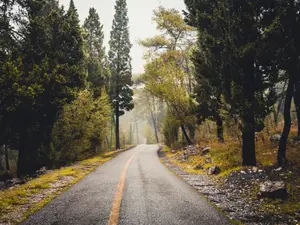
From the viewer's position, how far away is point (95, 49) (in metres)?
29.0

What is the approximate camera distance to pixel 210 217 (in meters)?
5.37

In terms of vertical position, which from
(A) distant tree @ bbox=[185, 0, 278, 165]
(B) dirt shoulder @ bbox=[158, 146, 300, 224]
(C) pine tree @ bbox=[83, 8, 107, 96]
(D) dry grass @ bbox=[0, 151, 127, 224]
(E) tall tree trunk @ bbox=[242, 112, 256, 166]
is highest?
(C) pine tree @ bbox=[83, 8, 107, 96]

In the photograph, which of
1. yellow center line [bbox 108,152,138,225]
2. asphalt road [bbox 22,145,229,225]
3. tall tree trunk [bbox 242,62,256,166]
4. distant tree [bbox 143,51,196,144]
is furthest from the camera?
distant tree [bbox 143,51,196,144]

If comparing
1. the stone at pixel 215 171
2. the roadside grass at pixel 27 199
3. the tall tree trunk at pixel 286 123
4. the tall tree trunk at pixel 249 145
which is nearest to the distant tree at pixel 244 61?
the tall tree trunk at pixel 249 145

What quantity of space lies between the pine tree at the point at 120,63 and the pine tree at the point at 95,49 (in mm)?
3459

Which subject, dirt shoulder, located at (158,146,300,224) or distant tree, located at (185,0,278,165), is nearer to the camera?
dirt shoulder, located at (158,146,300,224)

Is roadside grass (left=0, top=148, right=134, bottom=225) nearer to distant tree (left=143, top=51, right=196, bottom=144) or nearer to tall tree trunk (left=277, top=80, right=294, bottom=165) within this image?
tall tree trunk (left=277, top=80, right=294, bottom=165)

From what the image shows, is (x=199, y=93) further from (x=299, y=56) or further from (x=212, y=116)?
(x=299, y=56)

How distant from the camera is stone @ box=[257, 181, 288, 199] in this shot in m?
6.62

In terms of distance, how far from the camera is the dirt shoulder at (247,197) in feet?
18.1

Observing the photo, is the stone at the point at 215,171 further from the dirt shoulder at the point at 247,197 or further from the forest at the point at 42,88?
the forest at the point at 42,88

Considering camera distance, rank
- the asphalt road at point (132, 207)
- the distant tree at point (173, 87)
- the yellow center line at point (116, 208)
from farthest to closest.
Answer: the distant tree at point (173, 87)
the asphalt road at point (132, 207)
the yellow center line at point (116, 208)

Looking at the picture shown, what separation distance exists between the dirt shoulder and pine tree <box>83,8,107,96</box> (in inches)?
747

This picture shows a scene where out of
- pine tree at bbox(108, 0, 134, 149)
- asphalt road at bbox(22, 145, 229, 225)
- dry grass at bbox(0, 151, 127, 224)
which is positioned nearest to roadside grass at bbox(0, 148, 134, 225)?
dry grass at bbox(0, 151, 127, 224)
